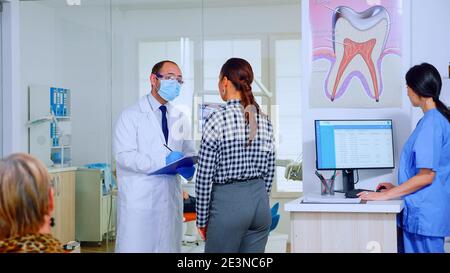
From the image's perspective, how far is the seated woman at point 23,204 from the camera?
1.69m

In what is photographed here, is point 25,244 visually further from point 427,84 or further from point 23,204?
point 427,84

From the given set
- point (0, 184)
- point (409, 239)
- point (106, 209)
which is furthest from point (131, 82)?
point (0, 184)

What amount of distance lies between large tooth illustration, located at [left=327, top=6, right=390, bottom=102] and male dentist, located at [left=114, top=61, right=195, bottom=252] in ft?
3.03

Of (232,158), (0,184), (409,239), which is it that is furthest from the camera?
(409,239)

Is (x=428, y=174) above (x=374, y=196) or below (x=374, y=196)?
above

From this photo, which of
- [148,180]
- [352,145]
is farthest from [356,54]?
[148,180]

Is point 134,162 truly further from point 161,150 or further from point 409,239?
point 409,239

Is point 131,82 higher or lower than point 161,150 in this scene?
higher

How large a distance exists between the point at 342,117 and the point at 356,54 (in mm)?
364

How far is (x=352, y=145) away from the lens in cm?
344

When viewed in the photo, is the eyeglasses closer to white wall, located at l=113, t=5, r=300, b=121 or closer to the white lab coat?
the white lab coat

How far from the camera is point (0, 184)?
1694mm

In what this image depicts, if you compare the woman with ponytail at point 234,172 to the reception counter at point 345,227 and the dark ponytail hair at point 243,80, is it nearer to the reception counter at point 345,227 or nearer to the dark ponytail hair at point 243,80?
the dark ponytail hair at point 243,80
